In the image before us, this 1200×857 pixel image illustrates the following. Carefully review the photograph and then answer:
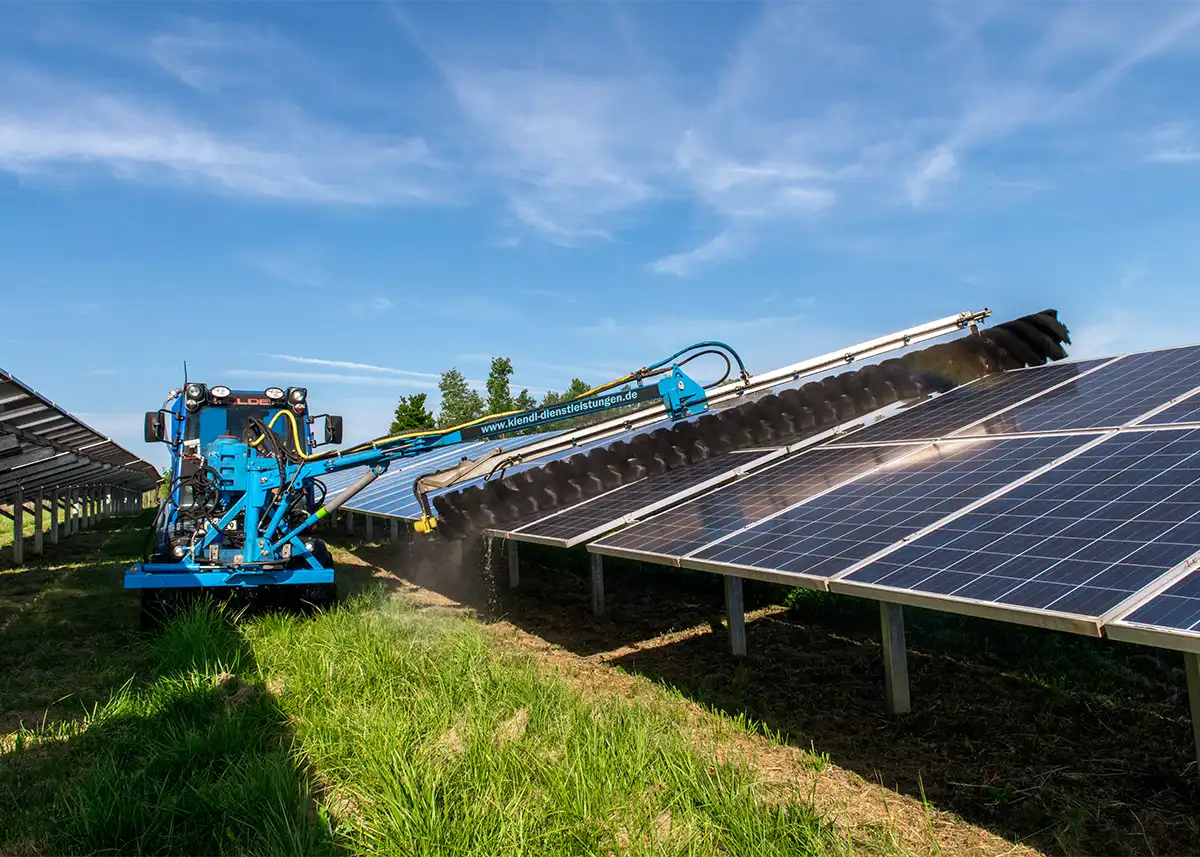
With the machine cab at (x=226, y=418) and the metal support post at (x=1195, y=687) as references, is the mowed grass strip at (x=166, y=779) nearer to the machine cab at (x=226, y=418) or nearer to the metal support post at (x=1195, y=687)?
the machine cab at (x=226, y=418)

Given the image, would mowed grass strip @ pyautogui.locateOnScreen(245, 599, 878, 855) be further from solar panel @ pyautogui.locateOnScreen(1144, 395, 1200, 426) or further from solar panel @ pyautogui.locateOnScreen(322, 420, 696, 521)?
solar panel @ pyautogui.locateOnScreen(1144, 395, 1200, 426)

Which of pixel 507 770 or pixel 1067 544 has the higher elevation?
pixel 1067 544

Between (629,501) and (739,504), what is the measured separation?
1966 millimetres

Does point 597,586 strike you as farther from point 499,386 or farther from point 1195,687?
point 499,386

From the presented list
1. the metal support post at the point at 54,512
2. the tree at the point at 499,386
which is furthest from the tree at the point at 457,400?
the metal support post at the point at 54,512

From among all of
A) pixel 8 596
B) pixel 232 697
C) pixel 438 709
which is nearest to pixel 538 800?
pixel 438 709

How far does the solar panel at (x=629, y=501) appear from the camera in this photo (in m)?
9.70

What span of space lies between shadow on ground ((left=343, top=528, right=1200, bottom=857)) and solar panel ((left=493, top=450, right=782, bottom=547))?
1.86 metres

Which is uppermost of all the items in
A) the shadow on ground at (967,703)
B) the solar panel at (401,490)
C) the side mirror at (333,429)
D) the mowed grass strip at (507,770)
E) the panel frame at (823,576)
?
the side mirror at (333,429)

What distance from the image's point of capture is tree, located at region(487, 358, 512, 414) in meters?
67.5

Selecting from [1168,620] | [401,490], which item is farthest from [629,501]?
[401,490]

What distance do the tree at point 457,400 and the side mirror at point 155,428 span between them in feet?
186

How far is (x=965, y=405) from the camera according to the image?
37.7ft

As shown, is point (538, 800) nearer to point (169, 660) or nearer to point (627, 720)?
point (627, 720)
